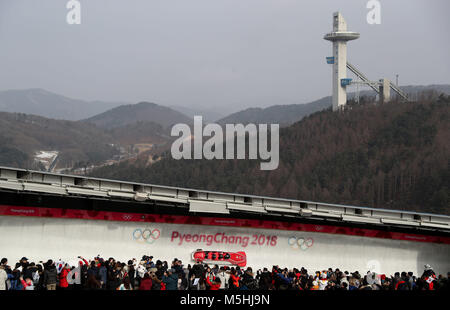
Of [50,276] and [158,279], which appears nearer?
[158,279]

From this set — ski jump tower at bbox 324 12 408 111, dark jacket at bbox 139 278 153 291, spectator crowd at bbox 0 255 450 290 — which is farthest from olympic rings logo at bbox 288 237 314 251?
ski jump tower at bbox 324 12 408 111

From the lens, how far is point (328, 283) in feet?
78.9

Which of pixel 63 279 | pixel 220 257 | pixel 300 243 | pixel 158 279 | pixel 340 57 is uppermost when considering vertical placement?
pixel 340 57

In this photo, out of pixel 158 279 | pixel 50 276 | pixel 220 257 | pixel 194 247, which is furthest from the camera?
Result: pixel 220 257

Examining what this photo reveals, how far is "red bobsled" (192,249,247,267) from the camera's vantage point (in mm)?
31500

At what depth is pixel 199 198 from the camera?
101 ft

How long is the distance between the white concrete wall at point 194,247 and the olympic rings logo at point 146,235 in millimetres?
101

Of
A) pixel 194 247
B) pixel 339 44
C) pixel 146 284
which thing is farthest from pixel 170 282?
pixel 339 44

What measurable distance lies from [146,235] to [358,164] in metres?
139

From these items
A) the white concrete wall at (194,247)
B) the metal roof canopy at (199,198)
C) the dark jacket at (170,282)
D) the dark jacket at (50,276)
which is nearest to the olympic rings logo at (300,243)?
the white concrete wall at (194,247)

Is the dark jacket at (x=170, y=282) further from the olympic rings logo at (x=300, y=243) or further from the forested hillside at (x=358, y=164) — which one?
the forested hillside at (x=358, y=164)

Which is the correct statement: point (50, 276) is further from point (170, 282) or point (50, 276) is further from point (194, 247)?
point (194, 247)

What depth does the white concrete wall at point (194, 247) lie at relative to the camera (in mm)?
27891

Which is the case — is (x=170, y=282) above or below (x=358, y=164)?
below
